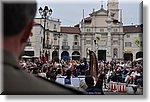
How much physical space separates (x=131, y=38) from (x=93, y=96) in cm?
59

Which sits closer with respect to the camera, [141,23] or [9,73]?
[9,73]

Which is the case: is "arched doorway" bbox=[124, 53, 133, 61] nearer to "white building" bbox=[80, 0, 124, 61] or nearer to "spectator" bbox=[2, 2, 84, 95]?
"white building" bbox=[80, 0, 124, 61]

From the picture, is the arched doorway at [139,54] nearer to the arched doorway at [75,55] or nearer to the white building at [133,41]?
the white building at [133,41]

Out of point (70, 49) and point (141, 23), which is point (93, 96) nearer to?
point (70, 49)

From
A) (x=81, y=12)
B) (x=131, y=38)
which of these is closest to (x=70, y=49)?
(x=81, y=12)

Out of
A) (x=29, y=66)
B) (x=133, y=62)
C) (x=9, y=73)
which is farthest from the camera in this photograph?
(x=133, y=62)

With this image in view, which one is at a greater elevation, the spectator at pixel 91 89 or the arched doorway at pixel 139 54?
the arched doorway at pixel 139 54

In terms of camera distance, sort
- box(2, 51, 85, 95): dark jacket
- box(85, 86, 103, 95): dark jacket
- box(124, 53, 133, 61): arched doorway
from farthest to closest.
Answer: box(124, 53, 133, 61): arched doorway → box(85, 86, 103, 95): dark jacket → box(2, 51, 85, 95): dark jacket

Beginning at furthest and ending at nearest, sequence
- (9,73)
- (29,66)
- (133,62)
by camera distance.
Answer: (133,62) → (29,66) → (9,73)

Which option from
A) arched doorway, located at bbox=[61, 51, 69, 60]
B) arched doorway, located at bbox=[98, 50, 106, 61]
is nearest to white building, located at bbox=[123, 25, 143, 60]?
arched doorway, located at bbox=[98, 50, 106, 61]

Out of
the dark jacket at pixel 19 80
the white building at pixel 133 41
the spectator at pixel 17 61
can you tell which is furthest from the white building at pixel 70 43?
the dark jacket at pixel 19 80

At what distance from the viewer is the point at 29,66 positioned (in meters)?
2.45

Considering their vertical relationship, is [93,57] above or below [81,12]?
below

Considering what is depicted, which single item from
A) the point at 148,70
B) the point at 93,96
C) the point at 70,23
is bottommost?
the point at 93,96
